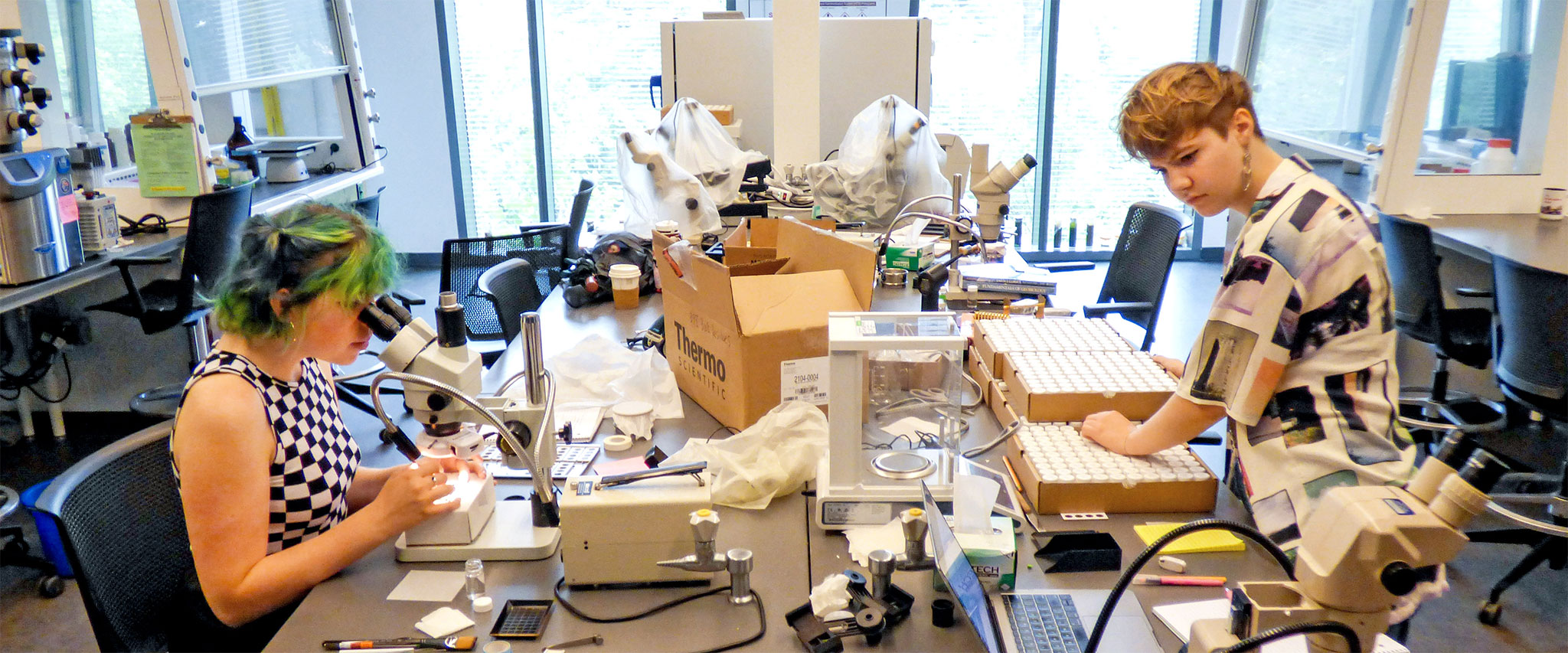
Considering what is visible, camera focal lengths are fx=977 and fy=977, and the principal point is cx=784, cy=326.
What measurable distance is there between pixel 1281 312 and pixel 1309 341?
0.07 metres

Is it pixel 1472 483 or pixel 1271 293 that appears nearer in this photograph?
pixel 1472 483

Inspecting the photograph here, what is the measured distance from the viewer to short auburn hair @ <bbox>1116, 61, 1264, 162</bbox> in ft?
4.77

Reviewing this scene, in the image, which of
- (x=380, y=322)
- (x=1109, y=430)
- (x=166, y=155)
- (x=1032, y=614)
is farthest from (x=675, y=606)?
(x=166, y=155)

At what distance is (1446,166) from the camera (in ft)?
12.5

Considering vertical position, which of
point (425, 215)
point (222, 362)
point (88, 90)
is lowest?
point (425, 215)

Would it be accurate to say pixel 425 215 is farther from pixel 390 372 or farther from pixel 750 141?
pixel 390 372

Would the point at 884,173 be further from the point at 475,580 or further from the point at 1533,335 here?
the point at 475,580

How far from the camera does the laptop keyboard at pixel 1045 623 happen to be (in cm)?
124

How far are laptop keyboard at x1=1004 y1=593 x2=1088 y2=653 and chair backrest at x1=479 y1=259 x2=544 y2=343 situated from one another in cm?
198

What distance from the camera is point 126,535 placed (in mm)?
1526

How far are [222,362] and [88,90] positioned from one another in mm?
4395

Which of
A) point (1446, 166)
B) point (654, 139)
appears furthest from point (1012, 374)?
point (1446, 166)

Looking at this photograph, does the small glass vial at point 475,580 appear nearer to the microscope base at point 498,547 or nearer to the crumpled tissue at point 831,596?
the microscope base at point 498,547

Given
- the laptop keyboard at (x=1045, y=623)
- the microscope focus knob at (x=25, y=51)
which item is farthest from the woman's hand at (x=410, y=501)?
the microscope focus knob at (x=25, y=51)
